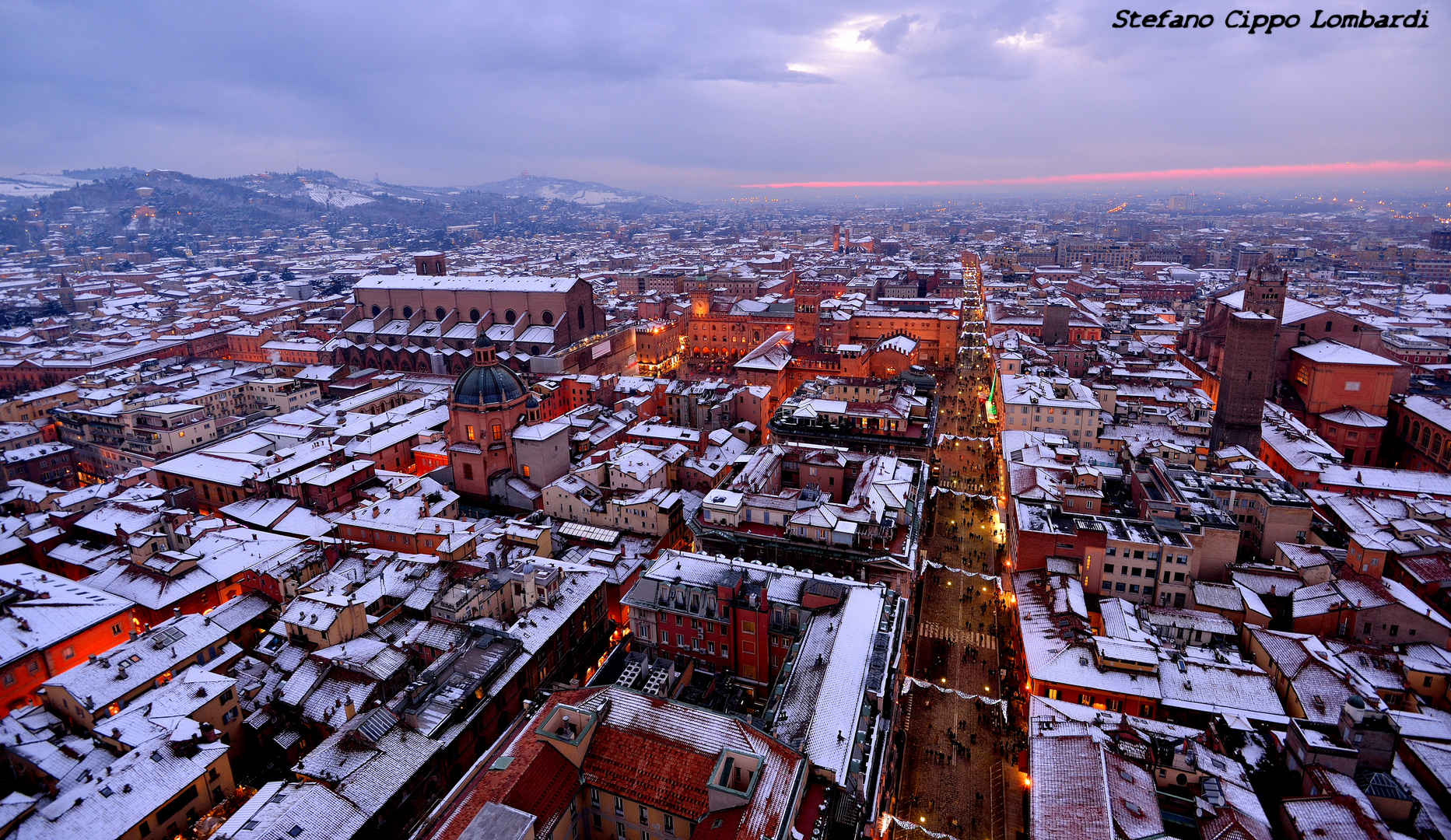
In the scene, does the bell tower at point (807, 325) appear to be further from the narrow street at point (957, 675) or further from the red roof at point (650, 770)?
the red roof at point (650, 770)

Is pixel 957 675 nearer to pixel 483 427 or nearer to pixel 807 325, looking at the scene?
pixel 483 427

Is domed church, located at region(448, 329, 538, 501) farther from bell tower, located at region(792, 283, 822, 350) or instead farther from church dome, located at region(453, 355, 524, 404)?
bell tower, located at region(792, 283, 822, 350)

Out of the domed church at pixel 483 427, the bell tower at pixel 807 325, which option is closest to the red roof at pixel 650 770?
the domed church at pixel 483 427

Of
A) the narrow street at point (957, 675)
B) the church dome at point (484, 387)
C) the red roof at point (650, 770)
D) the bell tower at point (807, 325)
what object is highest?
the church dome at point (484, 387)

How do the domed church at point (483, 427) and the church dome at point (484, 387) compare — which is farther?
the domed church at point (483, 427)

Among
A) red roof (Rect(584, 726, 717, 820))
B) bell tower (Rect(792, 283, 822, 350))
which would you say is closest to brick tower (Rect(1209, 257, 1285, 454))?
bell tower (Rect(792, 283, 822, 350))
